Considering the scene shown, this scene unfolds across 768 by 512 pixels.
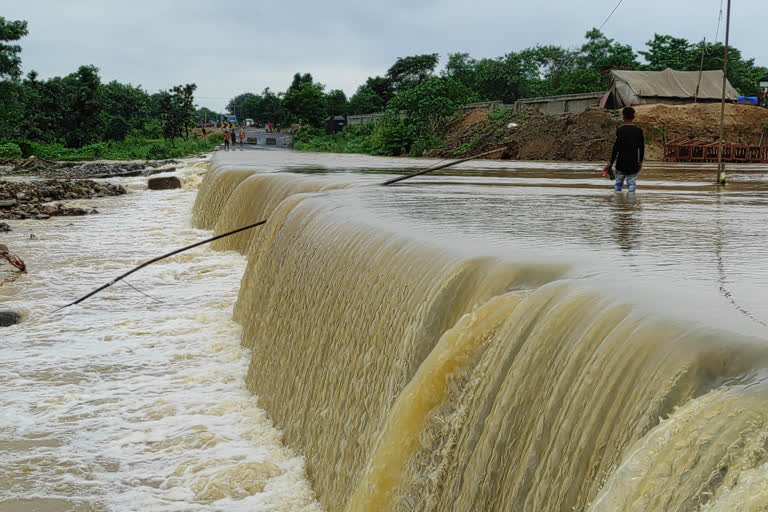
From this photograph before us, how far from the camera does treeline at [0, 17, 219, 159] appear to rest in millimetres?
51969

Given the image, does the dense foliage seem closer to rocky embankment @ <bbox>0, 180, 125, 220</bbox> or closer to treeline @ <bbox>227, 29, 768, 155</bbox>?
treeline @ <bbox>227, 29, 768, 155</bbox>

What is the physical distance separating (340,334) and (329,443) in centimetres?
81

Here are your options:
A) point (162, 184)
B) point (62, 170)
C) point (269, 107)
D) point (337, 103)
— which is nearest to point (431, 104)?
point (162, 184)

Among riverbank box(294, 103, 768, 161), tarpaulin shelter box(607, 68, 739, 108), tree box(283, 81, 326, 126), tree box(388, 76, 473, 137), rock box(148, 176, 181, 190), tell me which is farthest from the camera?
tree box(283, 81, 326, 126)

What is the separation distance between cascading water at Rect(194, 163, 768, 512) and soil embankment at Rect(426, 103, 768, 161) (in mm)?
25833

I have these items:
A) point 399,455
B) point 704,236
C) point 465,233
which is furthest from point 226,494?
point 704,236

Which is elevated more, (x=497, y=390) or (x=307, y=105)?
(x=307, y=105)

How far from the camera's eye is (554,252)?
458 cm

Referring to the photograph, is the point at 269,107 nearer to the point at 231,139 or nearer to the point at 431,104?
the point at 231,139

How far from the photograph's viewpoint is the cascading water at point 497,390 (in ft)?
6.88

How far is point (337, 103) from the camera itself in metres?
98.1

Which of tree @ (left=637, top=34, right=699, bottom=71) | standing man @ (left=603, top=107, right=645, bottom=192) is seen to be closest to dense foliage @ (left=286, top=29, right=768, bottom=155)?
tree @ (left=637, top=34, right=699, bottom=71)

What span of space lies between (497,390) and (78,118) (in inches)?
2857

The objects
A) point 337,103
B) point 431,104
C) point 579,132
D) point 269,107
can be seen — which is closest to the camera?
point 579,132
